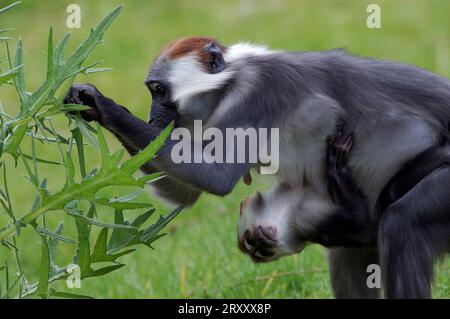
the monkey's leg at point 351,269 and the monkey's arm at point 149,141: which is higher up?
the monkey's arm at point 149,141

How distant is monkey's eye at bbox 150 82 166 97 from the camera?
451 cm

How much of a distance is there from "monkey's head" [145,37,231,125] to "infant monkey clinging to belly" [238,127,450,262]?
0.61m

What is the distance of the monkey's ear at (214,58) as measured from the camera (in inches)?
180

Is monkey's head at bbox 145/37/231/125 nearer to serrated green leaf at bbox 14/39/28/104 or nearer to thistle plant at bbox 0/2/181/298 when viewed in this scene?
thistle plant at bbox 0/2/181/298

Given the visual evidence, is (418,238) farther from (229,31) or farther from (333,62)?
(229,31)

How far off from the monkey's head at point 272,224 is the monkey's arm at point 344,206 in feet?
0.65

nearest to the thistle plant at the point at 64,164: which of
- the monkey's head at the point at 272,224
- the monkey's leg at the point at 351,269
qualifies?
the monkey's head at the point at 272,224

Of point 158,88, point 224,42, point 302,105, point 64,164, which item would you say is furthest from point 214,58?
point 224,42

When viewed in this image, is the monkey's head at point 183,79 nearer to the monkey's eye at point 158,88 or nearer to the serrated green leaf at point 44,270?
the monkey's eye at point 158,88

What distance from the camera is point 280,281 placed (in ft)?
18.6

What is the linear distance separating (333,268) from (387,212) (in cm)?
86

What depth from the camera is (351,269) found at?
193 inches

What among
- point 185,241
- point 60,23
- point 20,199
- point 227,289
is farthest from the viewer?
point 60,23
